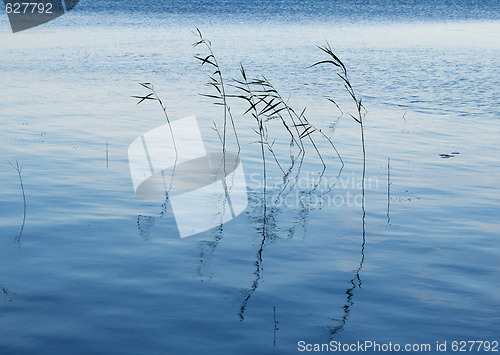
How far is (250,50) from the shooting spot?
30.0m

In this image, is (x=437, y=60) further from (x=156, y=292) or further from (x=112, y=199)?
(x=156, y=292)

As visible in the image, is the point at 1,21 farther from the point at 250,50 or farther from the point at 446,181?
the point at 446,181

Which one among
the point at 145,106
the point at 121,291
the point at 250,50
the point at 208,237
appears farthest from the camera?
the point at 250,50

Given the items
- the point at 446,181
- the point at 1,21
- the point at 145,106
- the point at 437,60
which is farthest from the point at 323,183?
the point at 1,21

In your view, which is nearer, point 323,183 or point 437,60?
point 323,183

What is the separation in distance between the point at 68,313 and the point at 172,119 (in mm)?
10089

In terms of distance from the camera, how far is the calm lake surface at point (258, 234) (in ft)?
17.8

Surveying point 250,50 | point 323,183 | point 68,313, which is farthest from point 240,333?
point 250,50

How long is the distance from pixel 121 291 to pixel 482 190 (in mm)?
6088

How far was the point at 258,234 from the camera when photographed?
7.89 meters

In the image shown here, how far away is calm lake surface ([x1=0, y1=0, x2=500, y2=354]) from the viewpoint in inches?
214

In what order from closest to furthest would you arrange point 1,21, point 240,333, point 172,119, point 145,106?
point 240,333 < point 172,119 < point 145,106 < point 1,21

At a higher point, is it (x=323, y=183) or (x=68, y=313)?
(x=68, y=313)

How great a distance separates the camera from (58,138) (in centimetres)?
1291
